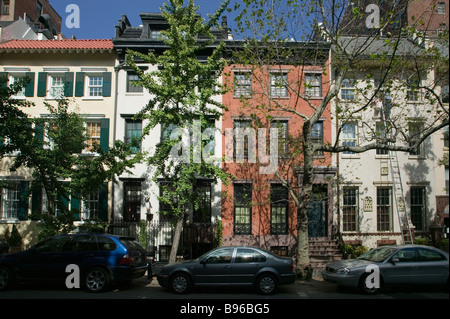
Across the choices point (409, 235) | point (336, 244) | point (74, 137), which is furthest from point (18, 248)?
point (409, 235)

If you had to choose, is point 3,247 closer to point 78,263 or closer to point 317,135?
point 78,263

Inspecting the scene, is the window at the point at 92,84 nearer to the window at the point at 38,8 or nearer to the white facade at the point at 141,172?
the white facade at the point at 141,172

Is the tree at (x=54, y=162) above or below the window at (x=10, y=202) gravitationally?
above

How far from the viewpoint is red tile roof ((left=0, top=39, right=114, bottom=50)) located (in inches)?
713

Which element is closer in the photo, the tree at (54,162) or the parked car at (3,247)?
the tree at (54,162)

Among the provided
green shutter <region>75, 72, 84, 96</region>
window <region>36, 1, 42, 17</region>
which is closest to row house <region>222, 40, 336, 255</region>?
green shutter <region>75, 72, 84, 96</region>

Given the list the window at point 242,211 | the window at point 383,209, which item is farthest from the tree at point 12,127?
the window at point 383,209

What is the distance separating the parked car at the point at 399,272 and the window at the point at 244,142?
26.5 feet

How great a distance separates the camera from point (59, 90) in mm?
18344

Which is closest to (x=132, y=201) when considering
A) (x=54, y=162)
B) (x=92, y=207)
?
(x=92, y=207)

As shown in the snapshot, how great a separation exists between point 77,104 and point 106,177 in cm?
675

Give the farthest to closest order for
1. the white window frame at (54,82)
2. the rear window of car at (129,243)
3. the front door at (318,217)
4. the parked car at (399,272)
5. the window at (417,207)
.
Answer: the white window frame at (54,82), the window at (417,207), the front door at (318,217), the rear window of car at (129,243), the parked car at (399,272)

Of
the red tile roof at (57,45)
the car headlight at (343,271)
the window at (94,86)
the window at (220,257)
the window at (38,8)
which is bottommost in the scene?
the car headlight at (343,271)

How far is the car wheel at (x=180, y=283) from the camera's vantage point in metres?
10.1
